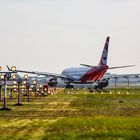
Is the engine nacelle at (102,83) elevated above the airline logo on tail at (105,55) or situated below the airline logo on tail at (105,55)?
below

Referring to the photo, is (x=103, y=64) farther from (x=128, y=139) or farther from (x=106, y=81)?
(x=128, y=139)

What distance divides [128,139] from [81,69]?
170 meters

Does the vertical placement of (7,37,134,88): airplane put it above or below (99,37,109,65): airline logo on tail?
below

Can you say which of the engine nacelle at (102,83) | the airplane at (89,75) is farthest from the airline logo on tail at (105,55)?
the engine nacelle at (102,83)

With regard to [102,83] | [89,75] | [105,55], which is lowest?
[102,83]

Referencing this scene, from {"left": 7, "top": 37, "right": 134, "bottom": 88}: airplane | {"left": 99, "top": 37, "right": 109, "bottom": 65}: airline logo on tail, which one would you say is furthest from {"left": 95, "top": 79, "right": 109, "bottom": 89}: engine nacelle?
{"left": 99, "top": 37, "right": 109, "bottom": 65}: airline logo on tail

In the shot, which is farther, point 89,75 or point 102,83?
point 102,83

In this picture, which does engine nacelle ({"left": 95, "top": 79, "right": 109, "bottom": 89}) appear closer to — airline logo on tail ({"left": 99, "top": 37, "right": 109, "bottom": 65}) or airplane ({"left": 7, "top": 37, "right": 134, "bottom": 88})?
airplane ({"left": 7, "top": 37, "right": 134, "bottom": 88})

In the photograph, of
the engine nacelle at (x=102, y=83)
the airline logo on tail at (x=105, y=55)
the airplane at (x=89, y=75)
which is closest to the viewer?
the airplane at (x=89, y=75)

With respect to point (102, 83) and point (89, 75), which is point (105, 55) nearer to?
point (89, 75)

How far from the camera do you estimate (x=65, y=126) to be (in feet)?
109

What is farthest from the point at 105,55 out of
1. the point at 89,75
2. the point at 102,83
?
the point at 102,83

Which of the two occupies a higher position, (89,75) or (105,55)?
(105,55)

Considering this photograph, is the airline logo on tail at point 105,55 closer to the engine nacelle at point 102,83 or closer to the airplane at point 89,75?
the airplane at point 89,75
